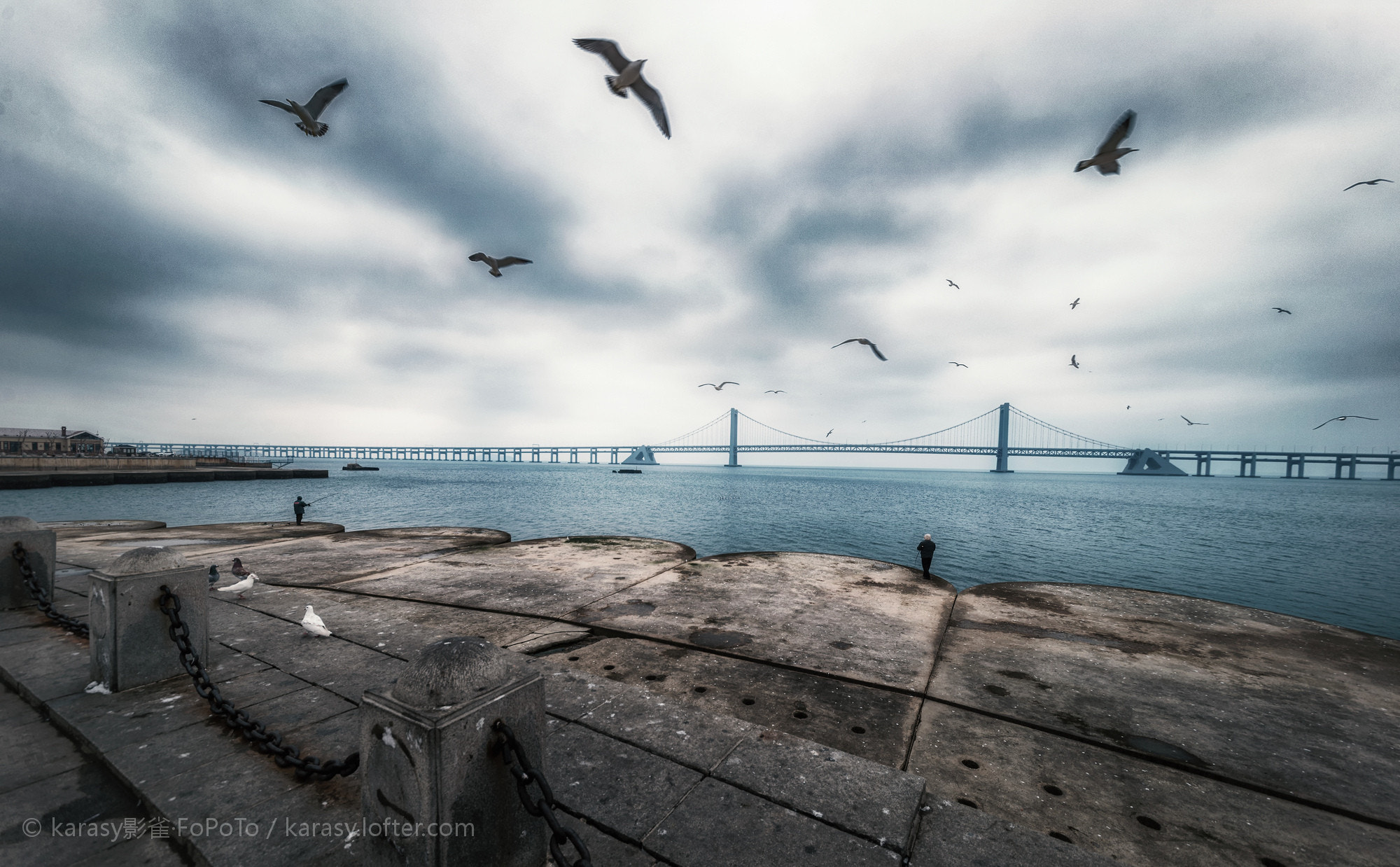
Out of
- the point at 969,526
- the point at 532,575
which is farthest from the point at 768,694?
the point at 969,526

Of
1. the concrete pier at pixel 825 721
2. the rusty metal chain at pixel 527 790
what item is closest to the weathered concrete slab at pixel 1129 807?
the concrete pier at pixel 825 721

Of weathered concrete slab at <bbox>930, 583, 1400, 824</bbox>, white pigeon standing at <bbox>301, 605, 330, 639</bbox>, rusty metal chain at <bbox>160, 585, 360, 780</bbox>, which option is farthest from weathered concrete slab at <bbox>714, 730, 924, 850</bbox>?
white pigeon standing at <bbox>301, 605, 330, 639</bbox>

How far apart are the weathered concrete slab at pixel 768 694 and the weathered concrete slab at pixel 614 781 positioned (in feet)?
Answer: 3.73

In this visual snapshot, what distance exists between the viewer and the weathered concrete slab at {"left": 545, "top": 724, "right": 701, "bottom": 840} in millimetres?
2627

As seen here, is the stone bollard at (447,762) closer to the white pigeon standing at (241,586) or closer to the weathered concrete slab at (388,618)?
the weathered concrete slab at (388,618)

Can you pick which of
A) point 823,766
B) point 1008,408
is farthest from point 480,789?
point 1008,408

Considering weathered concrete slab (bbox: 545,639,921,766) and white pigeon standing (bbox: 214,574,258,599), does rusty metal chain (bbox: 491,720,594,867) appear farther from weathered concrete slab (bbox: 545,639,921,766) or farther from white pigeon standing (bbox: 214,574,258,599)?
white pigeon standing (bbox: 214,574,258,599)

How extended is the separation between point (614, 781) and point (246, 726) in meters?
2.14

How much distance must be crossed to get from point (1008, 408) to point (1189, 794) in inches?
5832

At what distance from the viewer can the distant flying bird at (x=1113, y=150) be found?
30.7ft

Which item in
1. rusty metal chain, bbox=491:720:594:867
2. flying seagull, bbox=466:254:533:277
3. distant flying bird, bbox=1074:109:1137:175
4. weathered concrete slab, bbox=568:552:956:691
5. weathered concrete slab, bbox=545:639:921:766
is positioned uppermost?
distant flying bird, bbox=1074:109:1137:175

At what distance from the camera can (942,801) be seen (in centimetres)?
287

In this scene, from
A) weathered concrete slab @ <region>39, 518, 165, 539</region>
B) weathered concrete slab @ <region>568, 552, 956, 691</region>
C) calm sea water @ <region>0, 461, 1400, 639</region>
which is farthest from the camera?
calm sea water @ <region>0, 461, 1400, 639</region>

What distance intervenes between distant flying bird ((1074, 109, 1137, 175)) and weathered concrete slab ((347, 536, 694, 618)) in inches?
435
